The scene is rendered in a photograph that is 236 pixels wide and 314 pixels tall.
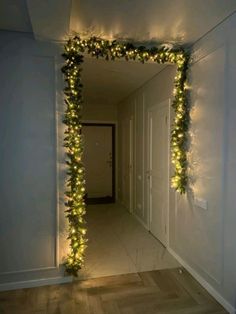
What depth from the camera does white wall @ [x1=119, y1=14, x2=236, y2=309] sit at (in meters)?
2.18

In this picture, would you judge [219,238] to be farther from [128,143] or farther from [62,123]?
[128,143]

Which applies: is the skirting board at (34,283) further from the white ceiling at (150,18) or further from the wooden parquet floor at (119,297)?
the white ceiling at (150,18)

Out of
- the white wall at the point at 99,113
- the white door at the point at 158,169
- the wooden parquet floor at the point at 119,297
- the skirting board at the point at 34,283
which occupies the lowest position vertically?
the wooden parquet floor at the point at 119,297

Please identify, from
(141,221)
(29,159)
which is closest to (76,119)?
(29,159)

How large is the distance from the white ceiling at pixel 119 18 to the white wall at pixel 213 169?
0.20 m

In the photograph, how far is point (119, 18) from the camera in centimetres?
225

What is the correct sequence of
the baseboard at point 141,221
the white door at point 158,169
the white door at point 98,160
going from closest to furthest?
1. the white door at point 158,169
2. the baseboard at point 141,221
3. the white door at point 98,160

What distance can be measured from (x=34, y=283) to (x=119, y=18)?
2.78m

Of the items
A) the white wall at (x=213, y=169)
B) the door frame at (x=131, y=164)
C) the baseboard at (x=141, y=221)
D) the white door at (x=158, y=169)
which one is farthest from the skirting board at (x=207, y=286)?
the door frame at (x=131, y=164)

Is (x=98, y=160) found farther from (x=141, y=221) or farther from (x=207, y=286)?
(x=207, y=286)

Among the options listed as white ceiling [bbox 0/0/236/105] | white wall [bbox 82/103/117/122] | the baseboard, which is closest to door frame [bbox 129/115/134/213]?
the baseboard

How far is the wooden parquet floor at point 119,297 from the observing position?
2209 millimetres

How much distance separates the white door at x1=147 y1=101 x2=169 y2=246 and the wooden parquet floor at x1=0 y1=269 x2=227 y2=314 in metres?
0.99

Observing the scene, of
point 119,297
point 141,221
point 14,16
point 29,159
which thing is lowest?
point 119,297
